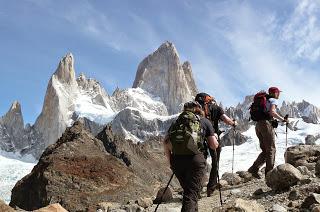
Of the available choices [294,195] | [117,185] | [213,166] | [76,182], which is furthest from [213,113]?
[117,185]

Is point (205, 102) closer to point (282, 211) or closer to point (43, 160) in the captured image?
point (282, 211)

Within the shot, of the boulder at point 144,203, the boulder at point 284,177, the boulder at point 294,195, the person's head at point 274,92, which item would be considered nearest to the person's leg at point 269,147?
the person's head at point 274,92

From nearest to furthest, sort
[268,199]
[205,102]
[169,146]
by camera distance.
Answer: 1. [169,146]
2. [268,199]
3. [205,102]

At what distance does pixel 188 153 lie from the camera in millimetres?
7496

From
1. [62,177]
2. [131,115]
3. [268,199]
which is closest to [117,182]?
[62,177]

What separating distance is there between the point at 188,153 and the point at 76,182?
14.2m

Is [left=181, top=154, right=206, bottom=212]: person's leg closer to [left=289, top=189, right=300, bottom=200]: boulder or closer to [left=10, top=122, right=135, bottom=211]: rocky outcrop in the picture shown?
[left=289, top=189, right=300, bottom=200]: boulder

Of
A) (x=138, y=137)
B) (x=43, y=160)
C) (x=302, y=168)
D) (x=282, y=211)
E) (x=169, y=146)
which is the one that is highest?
(x=138, y=137)

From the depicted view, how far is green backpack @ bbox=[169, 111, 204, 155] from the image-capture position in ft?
24.4

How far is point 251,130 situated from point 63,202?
15876 centimetres

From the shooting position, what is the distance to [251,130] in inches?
6885

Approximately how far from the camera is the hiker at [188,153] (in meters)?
7.44

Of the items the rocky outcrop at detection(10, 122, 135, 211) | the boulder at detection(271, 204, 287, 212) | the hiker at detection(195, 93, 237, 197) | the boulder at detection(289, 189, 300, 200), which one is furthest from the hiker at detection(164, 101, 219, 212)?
the rocky outcrop at detection(10, 122, 135, 211)

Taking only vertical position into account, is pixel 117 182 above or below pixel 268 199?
above
